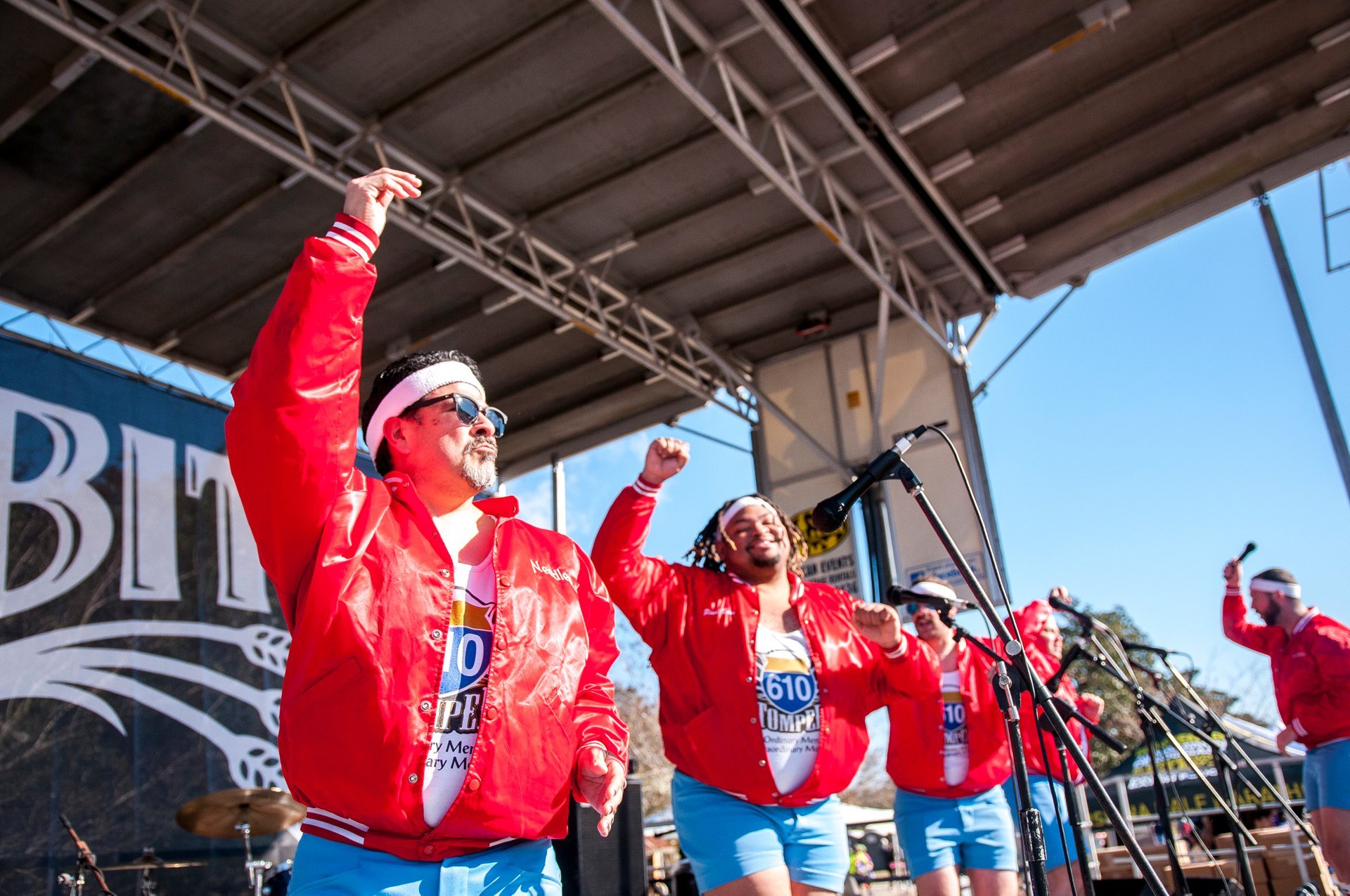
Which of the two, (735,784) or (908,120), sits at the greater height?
(908,120)

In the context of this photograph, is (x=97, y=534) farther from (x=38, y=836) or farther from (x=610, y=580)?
(x=610, y=580)

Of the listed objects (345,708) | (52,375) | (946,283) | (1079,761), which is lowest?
(1079,761)

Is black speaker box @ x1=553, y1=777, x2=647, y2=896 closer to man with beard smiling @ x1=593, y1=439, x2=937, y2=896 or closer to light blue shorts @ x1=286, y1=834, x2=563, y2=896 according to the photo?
man with beard smiling @ x1=593, y1=439, x2=937, y2=896

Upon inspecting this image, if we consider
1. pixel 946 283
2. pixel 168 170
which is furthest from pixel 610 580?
pixel 946 283

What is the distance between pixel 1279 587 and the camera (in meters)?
5.36

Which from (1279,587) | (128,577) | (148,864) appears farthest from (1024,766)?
(128,577)

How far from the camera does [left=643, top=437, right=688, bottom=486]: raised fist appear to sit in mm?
3014

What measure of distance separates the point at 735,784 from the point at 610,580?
0.74 metres

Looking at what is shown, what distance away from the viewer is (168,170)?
7797mm

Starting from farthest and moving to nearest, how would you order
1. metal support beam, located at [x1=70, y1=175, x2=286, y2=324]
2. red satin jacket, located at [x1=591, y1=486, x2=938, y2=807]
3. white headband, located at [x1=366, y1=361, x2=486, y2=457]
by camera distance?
metal support beam, located at [x1=70, y1=175, x2=286, y2=324], red satin jacket, located at [x1=591, y1=486, x2=938, y2=807], white headband, located at [x1=366, y1=361, x2=486, y2=457]

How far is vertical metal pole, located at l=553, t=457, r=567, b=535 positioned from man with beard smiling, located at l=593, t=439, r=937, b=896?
859cm

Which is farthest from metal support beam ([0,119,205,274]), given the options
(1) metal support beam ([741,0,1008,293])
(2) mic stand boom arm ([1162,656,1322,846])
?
(2) mic stand boom arm ([1162,656,1322,846])

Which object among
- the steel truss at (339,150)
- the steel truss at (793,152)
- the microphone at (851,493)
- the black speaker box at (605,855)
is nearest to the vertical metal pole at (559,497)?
the steel truss at (339,150)

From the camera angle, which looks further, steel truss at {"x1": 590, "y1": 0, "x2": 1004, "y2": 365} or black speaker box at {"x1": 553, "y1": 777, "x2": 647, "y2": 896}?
steel truss at {"x1": 590, "y1": 0, "x2": 1004, "y2": 365}
